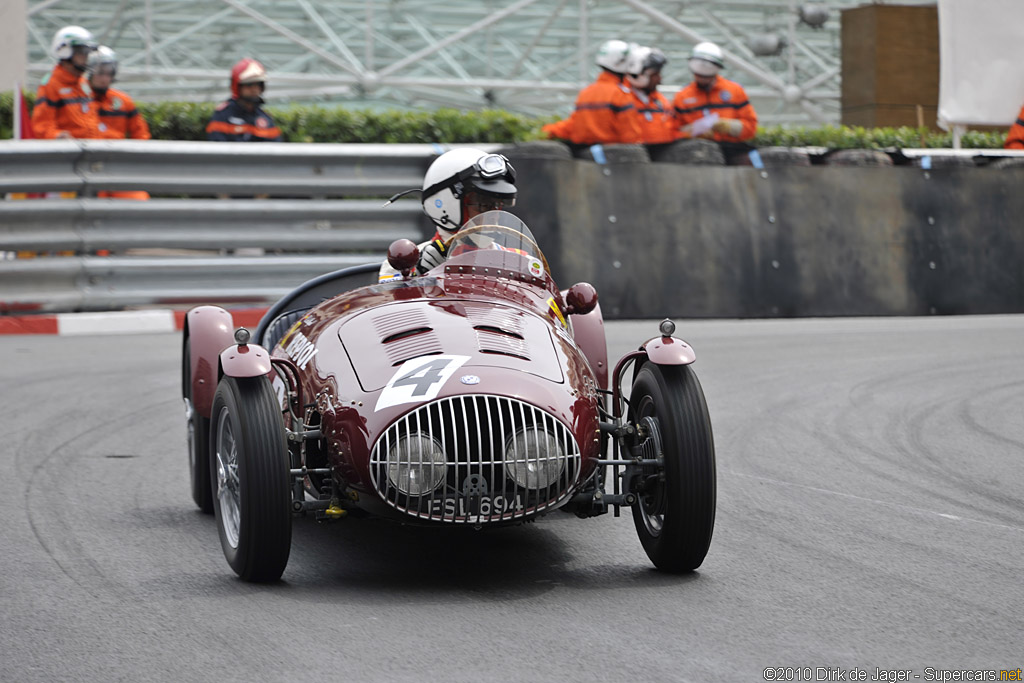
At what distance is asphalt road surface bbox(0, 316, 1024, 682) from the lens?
12.2ft

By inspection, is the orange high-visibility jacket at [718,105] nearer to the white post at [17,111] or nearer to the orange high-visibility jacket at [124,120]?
the orange high-visibility jacket at [124,120]

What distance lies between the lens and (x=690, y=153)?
41.2 feet

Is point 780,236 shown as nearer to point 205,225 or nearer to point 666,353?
point 205,225

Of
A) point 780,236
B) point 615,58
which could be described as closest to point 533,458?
point 780,236

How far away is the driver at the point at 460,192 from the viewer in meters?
6.01

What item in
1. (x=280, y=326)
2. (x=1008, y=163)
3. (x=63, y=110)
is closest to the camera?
(x=280, y=326)

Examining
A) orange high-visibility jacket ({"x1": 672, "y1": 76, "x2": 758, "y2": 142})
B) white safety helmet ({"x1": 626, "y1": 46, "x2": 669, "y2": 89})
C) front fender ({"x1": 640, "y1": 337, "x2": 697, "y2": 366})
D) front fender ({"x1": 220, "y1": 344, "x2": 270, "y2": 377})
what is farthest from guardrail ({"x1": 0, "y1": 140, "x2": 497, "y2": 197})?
front fender ({"x1": 640, "y1": 337, "x2": 697, "y2": 366})

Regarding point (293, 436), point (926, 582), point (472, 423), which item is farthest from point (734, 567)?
point (293, 436)

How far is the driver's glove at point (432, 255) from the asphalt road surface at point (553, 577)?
3.74 ft

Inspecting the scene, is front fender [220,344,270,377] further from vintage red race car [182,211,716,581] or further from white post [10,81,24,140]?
white post [10,81,24,140]

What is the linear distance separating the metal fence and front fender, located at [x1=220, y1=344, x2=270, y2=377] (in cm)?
691

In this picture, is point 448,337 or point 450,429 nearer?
point 450,429

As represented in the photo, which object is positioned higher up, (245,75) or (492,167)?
(245,75)

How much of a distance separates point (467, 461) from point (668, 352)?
897 mm
